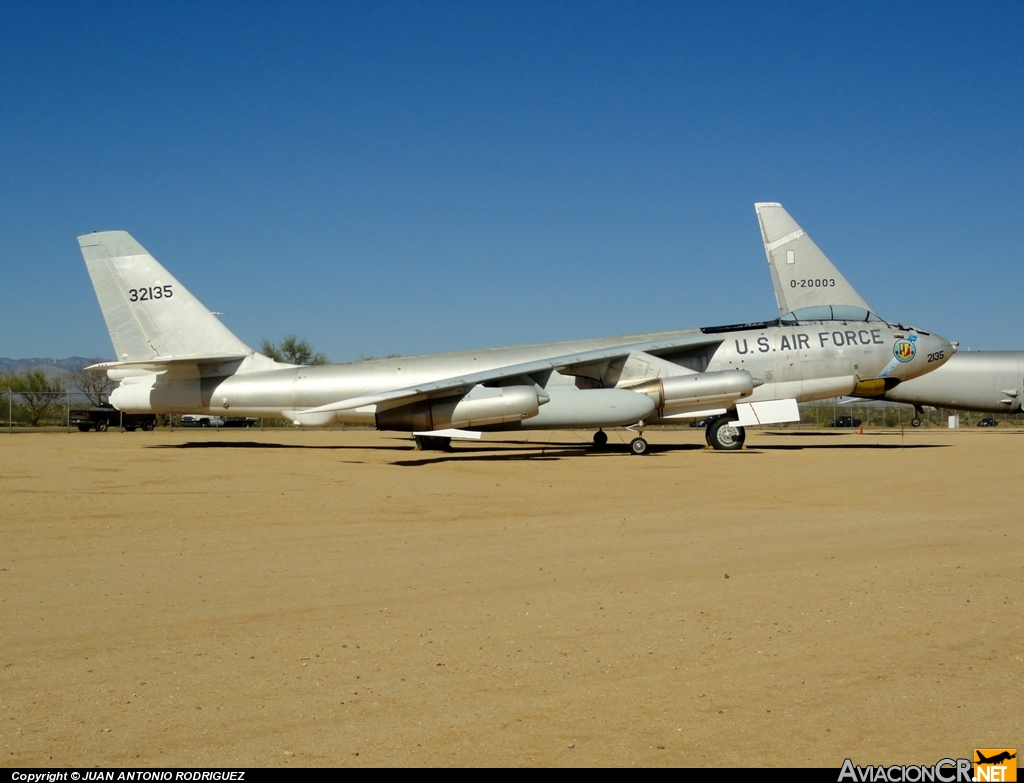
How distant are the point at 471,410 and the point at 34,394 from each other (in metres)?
40.7

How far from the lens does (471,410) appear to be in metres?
20.6

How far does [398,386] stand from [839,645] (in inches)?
733

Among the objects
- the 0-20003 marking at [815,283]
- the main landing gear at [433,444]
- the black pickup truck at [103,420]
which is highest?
the 0-20003 marking at [815,283]

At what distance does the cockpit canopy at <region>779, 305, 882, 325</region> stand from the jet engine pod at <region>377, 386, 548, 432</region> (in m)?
8.02

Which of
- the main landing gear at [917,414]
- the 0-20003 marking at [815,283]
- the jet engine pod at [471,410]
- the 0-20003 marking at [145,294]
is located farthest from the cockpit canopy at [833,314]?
the 0-20003 marking at [145,294]

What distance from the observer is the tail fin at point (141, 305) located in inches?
933

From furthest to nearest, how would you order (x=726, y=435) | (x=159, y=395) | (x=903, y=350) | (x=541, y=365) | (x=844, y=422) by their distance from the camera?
(x=844, y=422) < (x=159, y=395) < (x=903, y=350) < (x=726, y=435) < (x=541, y=365)

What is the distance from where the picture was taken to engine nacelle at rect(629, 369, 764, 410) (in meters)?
21.7

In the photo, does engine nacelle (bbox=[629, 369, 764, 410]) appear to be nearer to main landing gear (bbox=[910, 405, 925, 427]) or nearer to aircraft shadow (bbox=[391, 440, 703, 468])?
aircraft shadow (bbox=[391, 440, 703, 468])

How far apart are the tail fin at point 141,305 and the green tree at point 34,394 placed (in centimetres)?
2769

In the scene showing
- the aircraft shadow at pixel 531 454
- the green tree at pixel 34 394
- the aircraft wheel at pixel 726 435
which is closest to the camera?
the aircraft shadow at pixel 531 454

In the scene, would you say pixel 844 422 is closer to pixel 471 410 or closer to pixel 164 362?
pixel 471 410

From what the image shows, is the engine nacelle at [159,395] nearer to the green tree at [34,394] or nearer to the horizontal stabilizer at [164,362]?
the horizontal stabilizer at [164,362]

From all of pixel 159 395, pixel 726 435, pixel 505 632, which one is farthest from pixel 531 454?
pixel 505 632
